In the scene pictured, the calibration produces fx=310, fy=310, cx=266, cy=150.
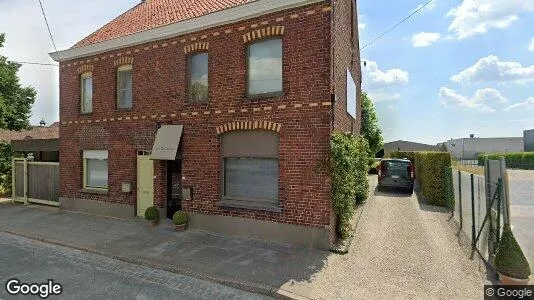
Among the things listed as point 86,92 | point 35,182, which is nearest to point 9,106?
point 35,182

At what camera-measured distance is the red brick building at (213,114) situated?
7957mm

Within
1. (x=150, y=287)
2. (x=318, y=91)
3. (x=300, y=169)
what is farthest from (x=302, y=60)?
(x=150, y=287)

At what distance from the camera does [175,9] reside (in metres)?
11.8

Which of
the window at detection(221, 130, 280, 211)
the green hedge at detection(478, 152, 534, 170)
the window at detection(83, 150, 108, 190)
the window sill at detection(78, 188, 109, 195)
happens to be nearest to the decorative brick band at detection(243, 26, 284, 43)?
the window at detection(221, 130, 280, 211)

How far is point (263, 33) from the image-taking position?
854 cm

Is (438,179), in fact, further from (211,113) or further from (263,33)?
(211,113)

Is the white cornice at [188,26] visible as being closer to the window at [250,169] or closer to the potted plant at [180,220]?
the window at [250,169]

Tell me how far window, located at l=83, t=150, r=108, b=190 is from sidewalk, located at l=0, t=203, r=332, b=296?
4.76 feet

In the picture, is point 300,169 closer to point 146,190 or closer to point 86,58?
point 146,190

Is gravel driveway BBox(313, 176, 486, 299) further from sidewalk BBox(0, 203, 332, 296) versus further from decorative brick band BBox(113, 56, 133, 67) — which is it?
decorative brick band BBox(113, 56, 133, 67)

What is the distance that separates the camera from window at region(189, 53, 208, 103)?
9.78 meters

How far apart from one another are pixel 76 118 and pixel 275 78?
8.71m

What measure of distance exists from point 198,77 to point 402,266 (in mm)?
7758

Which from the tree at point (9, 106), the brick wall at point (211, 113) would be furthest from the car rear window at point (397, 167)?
the tree at point (9, 106)
